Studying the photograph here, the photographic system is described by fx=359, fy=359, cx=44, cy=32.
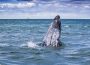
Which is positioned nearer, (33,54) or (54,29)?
(33,54)

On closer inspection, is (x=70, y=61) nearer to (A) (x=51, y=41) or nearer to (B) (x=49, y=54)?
(B) (x=49, y=54)

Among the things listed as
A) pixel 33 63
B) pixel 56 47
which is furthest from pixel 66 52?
pixel 33 63

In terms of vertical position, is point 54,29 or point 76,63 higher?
point 54,29

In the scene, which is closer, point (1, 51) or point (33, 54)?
point (33, 54)

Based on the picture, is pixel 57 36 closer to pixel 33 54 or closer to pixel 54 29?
pixel 54 29

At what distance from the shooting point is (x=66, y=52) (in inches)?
974

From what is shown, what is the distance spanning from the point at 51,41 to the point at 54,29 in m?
0.88

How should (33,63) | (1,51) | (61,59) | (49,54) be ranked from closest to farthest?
(33,63) → (61,59) → (49,54) → (1,51)

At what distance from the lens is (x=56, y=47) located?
2594cm

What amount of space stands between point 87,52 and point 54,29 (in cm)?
283

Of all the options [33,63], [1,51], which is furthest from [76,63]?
[1,51]

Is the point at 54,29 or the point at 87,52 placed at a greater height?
the point at 54,29

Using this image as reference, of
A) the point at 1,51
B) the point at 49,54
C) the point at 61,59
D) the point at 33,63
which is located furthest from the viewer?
the point at 1,51

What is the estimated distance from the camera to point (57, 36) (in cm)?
2539
